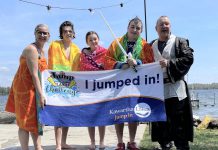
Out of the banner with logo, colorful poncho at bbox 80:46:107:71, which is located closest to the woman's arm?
the banner with logo

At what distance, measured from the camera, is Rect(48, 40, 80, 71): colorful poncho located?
5.73 meters

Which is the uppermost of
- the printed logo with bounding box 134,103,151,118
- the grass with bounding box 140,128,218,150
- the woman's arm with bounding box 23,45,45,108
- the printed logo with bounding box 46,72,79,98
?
the woman's arm with bounding box 23,45,45,108

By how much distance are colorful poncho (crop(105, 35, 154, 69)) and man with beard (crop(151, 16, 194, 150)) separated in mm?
119

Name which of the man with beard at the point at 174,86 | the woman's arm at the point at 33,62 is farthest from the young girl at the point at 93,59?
the woman's arm at the point at 33,62

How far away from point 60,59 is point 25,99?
1096mm

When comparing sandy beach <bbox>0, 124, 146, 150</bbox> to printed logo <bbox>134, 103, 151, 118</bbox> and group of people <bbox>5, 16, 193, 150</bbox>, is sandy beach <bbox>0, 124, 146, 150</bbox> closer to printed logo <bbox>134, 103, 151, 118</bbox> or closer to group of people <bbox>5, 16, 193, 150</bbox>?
group of people <bbox>5, 16, 193, 150</bbox>

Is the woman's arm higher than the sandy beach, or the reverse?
the woman's arm

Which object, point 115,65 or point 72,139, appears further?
point 72,139

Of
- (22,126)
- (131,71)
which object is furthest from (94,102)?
(22,126)

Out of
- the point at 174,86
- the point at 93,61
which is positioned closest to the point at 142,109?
the point at 174,86

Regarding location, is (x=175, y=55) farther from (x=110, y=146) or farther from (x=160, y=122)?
(x=110, y=146)

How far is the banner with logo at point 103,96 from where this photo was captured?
5465 mm

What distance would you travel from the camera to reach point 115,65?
5.57m

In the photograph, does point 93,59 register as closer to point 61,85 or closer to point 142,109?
point 61,85
